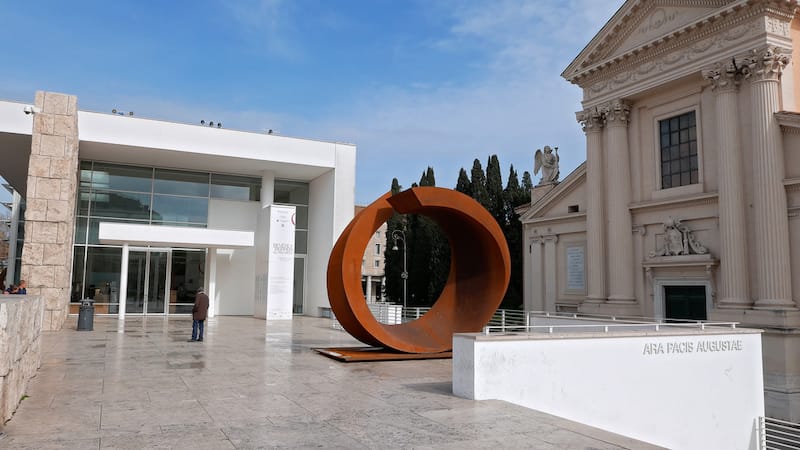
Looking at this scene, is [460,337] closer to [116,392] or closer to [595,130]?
[116,392]

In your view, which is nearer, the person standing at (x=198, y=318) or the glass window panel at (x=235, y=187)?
the person standing at (x=198, y=318)

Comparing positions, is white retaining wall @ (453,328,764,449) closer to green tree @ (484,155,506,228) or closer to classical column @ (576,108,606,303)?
classical column @ (576,108,606,303)

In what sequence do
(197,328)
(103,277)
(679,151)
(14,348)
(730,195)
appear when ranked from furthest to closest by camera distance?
(103,277)
(679,151)
(730,195)
(197,328)
(14,348)

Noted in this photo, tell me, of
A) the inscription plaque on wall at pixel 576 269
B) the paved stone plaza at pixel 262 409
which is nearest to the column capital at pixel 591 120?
the inscription plaque on wall at pixel 576 269

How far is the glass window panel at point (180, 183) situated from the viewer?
31.7 meters

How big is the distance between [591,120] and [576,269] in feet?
22.2

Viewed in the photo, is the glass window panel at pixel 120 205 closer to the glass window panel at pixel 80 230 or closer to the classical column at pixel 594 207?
the glass window panel at pixel 80 230

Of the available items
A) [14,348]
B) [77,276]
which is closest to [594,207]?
[14,348]

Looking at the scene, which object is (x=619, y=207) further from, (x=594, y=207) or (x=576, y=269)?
(x=576, y=269)

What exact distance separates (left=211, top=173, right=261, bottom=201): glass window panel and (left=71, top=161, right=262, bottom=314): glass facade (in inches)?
11.0

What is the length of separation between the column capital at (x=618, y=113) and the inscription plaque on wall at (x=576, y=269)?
5.79 meters

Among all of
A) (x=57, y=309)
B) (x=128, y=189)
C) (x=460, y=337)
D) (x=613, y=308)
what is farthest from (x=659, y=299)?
(x=128, y=189)

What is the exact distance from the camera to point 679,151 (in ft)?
75.1

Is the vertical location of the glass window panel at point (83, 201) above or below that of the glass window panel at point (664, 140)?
below
